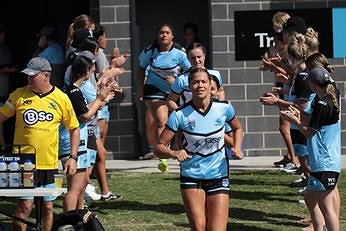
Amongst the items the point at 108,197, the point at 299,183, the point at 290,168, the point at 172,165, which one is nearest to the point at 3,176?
the point at 108,197

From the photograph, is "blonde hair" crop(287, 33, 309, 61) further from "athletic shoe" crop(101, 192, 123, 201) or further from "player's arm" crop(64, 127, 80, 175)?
"athletic shoe" crop(101, 192, 123, 201)

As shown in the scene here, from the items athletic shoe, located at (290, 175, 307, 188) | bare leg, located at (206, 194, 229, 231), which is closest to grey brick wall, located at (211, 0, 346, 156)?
athletic shoe, located at (290, 175, 307, 188)

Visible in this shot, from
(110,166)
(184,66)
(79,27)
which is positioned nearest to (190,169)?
(79,27)

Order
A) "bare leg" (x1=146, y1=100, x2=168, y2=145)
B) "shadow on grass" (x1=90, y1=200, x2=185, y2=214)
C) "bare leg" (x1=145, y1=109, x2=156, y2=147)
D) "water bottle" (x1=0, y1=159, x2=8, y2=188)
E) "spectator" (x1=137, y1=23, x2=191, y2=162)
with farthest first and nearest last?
"bare leg" (x1=145, y1=109, x2=156, y2=147), "bare leg" (x1=146, y1=100, x2=168, y2=145), "spectator" (x1=137, y1=23, x2=191, y2=162), "shadow on grass" (x1=90, y1=200, x2=185, y2=214), "water bottle" (x1=0, y1=159, x2=8, y2=188)

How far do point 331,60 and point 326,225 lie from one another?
6.34 meters

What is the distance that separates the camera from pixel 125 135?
51.2 ft

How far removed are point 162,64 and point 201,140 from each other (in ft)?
16.1

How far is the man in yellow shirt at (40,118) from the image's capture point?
9.29 m

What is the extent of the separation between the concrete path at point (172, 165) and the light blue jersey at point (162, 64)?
1259 mm

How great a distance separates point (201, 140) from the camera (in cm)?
903

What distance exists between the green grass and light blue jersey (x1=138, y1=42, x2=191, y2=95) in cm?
123

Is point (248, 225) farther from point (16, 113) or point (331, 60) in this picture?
point (331, 60)

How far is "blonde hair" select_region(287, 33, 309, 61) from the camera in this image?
10.7m

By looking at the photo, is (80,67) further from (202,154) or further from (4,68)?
(4,68)
